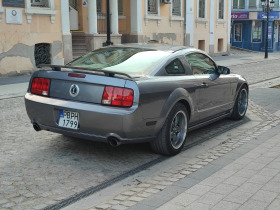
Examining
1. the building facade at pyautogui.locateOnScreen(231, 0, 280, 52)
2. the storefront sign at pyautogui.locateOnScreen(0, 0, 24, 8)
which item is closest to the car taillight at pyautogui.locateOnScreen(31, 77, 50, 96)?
the storefront sign at pyautogui.locateOnScreen(0, 0, 24, 8)

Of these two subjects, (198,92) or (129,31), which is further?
(129,31)

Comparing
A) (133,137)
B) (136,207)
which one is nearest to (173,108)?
(133,137)

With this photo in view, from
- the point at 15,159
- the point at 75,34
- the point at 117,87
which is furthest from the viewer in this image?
the point at 75,34

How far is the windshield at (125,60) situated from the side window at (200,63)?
0.53m

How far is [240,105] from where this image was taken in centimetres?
802

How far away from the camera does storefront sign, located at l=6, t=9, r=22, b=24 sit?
15483 millimetres

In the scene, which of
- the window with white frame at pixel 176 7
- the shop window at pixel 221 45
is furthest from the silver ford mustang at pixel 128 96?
the shop window at pixel 221 45

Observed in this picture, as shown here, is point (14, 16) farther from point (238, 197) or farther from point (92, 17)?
point (238, 197)

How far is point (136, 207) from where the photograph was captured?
3.96 metres

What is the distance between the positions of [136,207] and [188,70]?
2768 millimetres

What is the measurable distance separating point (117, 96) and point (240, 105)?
3771 millimetres

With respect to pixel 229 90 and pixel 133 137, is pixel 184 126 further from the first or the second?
pixel 229 90

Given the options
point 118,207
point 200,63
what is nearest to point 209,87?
point 200,63

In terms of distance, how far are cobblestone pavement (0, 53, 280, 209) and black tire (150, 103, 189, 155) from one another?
21 centimetres
